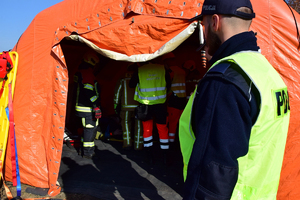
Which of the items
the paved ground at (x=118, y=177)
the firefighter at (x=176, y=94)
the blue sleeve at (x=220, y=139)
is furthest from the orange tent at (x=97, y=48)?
the blue sleeve at (x=220, y=139)

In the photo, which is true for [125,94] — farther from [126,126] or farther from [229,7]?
[229,7]

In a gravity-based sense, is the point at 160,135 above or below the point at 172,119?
below

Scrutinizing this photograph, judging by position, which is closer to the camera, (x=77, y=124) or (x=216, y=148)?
(x=216, y=148)

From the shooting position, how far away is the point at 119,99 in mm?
4738

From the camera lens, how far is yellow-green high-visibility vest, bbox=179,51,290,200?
2.93ft

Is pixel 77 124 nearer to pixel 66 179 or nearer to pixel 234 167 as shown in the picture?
pixel 66 179

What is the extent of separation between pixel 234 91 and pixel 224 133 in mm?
179

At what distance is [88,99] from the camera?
13.2ft

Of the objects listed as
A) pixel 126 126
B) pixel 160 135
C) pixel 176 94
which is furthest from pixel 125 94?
pixel 160 135

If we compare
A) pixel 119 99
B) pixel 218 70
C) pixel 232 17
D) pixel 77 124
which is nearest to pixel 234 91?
pixel 218 70

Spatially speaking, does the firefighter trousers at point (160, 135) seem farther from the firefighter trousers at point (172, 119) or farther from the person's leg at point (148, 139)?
the firefighter trousers at point (172, 119)

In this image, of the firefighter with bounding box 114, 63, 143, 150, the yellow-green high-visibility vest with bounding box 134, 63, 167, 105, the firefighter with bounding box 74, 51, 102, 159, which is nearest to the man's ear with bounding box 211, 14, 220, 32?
the yellow-green high-visibility vest with bounding box 134, 63, 167, 105

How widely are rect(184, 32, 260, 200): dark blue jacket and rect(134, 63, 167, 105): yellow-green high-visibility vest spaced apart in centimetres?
301

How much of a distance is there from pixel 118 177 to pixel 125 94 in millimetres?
1831
